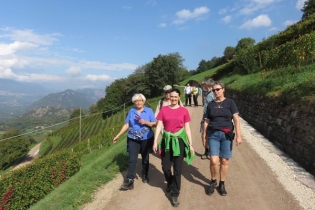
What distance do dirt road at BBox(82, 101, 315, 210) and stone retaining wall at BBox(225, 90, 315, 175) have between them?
610 millimetres

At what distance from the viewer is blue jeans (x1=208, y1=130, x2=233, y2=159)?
182 inches

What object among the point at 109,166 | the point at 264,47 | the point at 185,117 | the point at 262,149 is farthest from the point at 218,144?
the point at 264,47

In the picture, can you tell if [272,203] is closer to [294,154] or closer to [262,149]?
[294,154]

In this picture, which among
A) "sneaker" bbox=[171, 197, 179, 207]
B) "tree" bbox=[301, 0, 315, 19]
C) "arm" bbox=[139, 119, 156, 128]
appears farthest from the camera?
"tree" bbox=[301, 0, 315, 19]

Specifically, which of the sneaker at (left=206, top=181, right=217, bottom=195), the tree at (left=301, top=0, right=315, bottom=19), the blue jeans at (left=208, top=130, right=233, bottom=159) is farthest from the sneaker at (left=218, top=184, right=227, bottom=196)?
the tree at (left=301, top=0, right=315, bottom=19)

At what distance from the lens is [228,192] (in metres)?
4.89

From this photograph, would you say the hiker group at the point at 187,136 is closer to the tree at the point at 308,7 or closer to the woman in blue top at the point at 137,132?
the woman in blue top at the point at 137,132

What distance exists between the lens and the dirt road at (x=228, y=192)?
4.46 meters

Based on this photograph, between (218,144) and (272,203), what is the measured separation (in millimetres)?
1314

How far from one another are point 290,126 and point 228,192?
3.52 meters

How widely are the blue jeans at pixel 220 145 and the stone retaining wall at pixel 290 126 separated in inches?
98.9

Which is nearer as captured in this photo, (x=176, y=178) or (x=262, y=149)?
(x=176, y=178)

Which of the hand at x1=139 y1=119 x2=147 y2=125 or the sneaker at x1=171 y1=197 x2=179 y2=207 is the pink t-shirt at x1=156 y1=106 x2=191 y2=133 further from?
the sneaker at x1=171 y1=197 x2=179 y2=207

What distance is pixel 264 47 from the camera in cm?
2059
